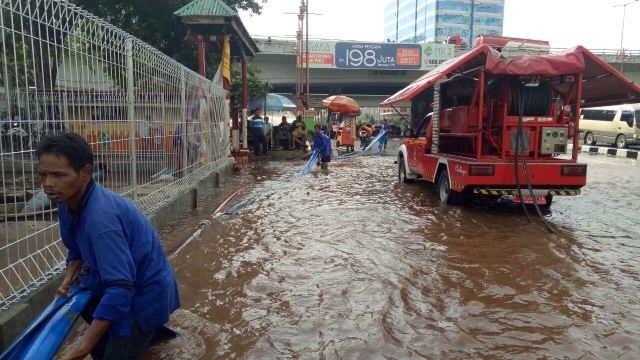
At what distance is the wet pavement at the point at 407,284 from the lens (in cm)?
319

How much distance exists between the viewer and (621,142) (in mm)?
22469

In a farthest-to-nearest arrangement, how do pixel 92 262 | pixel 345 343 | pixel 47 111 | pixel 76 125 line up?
1. pixel 76 125
2. pixel 47 111
3. pixel 345 343
4. pixel 92 262

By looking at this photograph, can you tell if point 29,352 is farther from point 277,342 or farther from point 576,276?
point 576,276

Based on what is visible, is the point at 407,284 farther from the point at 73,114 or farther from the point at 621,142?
the point at 621,142

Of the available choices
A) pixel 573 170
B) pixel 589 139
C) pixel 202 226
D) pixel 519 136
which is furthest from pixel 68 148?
pixel 589 139

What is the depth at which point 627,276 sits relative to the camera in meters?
4.48

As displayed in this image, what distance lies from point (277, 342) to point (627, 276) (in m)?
3.50

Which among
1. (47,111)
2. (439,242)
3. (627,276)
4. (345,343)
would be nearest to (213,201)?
(439,242)

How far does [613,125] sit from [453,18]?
70488 mm

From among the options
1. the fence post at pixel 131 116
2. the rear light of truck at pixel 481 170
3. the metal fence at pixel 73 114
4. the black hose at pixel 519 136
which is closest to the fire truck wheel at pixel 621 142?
the black hose at pixel 519 136

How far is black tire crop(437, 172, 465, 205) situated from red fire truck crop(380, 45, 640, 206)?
0.7 inches

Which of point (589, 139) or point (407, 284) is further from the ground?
point (589, 139)

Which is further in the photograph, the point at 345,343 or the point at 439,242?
the point at 439,242

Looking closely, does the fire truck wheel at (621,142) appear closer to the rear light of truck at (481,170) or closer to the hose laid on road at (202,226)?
the rear light of truck at (481,170)
